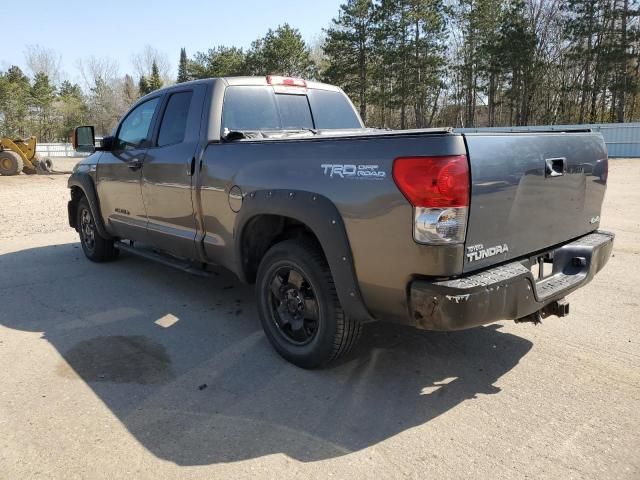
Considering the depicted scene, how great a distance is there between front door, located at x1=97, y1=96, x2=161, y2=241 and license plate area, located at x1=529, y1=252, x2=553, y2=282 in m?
3.68

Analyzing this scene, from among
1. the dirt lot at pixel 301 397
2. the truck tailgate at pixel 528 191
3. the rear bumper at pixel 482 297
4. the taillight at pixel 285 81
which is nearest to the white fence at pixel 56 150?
the taillight at pixel 285 81

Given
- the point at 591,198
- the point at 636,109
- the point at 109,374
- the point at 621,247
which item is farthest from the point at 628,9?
the point at 109,374

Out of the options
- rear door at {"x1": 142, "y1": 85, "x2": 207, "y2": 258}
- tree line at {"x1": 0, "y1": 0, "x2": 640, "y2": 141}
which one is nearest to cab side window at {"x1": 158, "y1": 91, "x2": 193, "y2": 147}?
rear door at {"x1": 142, "y1": 85, "x2": 207, "y2": 258}

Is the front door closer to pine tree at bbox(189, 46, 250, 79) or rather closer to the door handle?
the door handle

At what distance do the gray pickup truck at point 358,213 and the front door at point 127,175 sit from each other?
145 mm

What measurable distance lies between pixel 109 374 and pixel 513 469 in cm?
264

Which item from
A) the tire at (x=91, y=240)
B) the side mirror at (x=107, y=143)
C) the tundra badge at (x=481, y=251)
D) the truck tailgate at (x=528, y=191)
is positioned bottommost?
the tire at (x=91, y=240)

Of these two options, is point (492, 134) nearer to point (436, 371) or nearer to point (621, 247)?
point (436, 371)

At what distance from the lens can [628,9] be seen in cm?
3597

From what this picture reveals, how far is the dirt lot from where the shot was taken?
8.50ft

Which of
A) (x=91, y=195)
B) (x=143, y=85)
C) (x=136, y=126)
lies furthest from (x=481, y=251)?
(x=143, y=85)

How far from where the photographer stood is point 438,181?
2.59 metres

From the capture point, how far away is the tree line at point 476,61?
37656 mm

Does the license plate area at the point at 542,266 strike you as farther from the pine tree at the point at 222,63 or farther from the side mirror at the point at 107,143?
the pine tree at the point at 222,63
